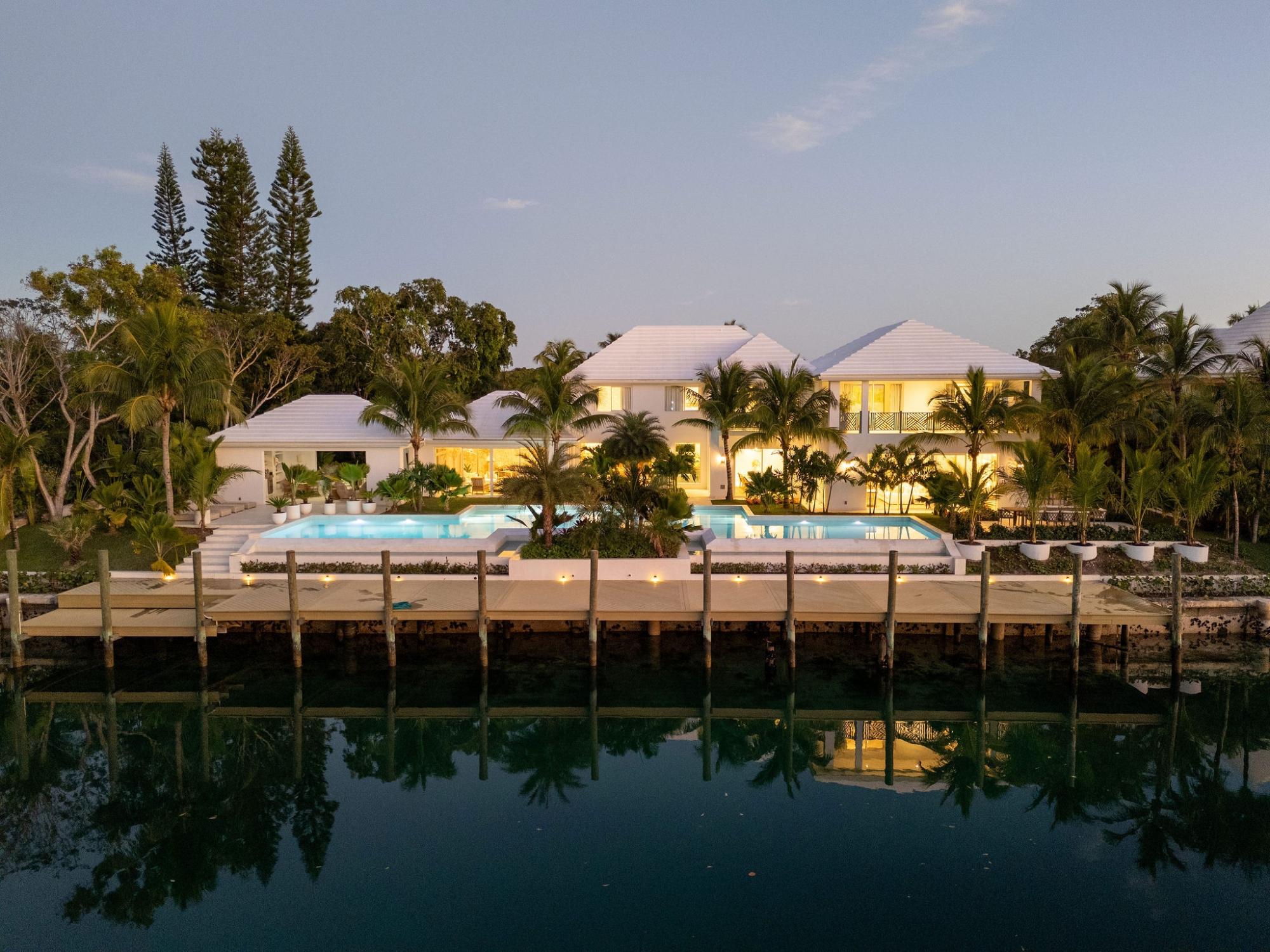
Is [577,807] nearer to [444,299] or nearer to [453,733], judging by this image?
[453,733]

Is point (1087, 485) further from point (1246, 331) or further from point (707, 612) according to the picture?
point (1246, 331)

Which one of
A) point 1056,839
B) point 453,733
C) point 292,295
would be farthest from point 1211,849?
point 292,295

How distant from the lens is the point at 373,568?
62.2 feet

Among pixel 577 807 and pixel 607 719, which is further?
pixel 607 719

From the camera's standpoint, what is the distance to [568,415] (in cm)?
2622

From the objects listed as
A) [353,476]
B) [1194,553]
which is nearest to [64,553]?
[353,476]

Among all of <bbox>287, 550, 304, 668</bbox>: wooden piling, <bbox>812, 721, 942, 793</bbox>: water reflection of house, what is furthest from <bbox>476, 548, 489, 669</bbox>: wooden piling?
<bbox>812, 721, 942, 793</bbox>: water reflection of house

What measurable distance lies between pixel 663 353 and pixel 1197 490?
692 inches

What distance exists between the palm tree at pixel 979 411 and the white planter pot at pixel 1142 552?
4215 millimetres

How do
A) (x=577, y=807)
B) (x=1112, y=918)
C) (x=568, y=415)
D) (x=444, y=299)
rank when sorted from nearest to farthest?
1. (x=1112, y=918)
2. (x=577, y=807)
3. (x=568, y=415)
4. (x=444, y=299)

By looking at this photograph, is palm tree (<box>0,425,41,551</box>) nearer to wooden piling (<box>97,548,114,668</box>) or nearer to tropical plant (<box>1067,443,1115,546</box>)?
wooden piling (<box>97,548,114,668</box>)

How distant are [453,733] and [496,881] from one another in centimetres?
461

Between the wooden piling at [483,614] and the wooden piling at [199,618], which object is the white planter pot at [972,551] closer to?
the wooden piling at [483,614]

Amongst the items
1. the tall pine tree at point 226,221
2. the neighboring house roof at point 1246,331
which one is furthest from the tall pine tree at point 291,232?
the neighboring house roof at point 1246,331
